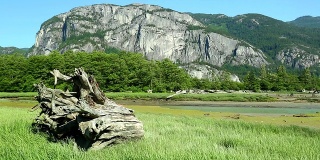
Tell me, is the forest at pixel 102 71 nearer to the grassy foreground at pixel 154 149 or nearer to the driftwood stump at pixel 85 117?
the driftwood stump at pixel 85 117

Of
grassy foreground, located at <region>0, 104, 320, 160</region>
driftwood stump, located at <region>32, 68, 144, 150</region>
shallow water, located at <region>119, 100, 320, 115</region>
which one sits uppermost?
driftwood stump, located at <region>32, 68, 144, 150</region>

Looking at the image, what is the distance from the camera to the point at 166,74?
9056 centimetres

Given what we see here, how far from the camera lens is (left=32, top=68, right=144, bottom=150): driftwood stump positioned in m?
→ 8.95

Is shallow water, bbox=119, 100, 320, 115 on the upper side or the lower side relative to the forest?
lower

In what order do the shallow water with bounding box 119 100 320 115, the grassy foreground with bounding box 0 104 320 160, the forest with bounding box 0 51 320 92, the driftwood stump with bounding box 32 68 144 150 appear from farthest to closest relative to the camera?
1. the forest with bounding box 0 51 320 92
2. the shallow water with bounding box 119 100 320 115
3. the driftwood stump with bounding box 32 68 144 150
4. the grassy foreground with bounding box 0 104 320 160

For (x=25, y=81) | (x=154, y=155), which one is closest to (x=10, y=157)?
(x=154, y=155)

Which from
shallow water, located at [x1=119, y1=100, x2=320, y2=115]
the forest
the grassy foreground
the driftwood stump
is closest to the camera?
the grassy foreground

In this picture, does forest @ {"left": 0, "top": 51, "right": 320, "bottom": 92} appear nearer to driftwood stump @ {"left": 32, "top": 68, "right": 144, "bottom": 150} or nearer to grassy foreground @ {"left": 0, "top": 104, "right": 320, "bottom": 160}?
driftwood stump @ {"left": 32, "top": 68, "right": 144, "bottom": 150}

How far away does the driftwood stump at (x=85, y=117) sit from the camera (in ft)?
29.4

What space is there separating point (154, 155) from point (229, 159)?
1.55m

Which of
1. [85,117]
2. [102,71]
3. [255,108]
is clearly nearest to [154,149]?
[85,117]

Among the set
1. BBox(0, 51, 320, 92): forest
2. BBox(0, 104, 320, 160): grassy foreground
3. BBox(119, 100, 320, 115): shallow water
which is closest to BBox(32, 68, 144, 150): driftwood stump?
BBox(0, 104, 320, 160): grassy foreground

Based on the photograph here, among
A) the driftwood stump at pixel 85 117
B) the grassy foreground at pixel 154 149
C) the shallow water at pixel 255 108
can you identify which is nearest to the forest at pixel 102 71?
the shallow water at pixel 255 108

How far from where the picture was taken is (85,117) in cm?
953
